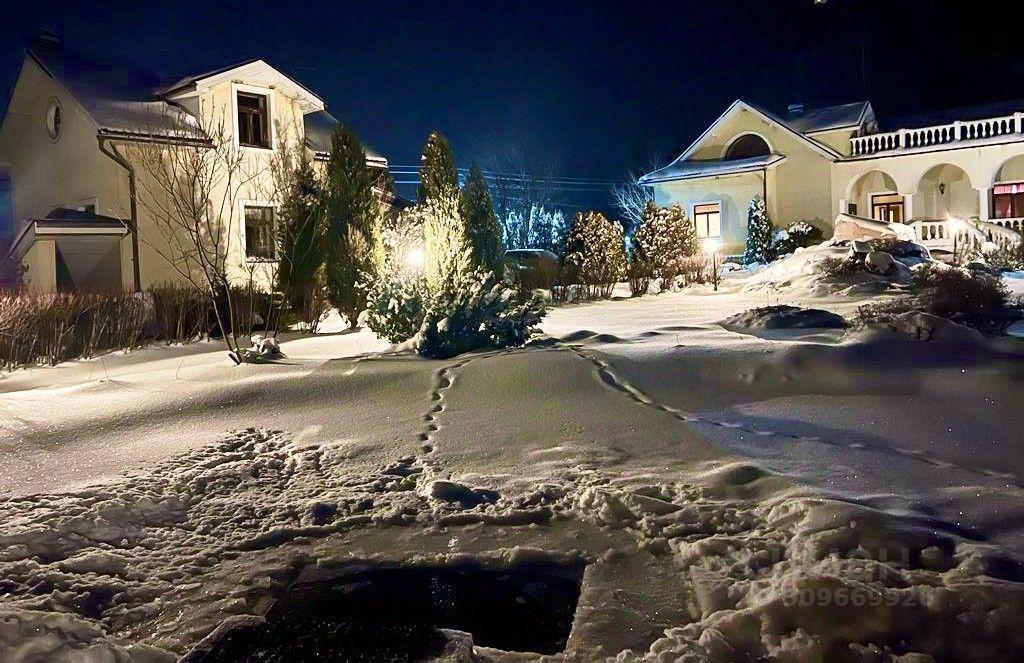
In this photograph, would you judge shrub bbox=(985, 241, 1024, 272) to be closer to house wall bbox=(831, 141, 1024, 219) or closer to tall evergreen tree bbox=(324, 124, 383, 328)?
house wall bbox=(831, 141, 1024, 219)

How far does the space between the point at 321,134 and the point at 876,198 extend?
1984 cm

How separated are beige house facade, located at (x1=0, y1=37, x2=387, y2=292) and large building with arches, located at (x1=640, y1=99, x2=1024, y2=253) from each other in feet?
47.2

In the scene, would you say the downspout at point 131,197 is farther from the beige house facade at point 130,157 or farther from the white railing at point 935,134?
the white railing at point 935,134

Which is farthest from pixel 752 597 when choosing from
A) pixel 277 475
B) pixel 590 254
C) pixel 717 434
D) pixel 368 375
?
pixel 590 254

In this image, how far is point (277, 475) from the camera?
615cm

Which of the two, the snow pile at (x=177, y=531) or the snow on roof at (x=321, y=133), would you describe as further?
the snow on roof at (x=321, y=133)

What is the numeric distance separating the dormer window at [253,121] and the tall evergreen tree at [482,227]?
5.64 metres

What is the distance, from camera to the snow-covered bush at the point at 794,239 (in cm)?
2670

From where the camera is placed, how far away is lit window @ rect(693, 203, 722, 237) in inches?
1203

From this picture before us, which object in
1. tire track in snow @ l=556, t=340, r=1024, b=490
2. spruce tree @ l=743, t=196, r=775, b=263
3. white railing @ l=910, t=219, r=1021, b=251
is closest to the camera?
tire track in snow @ l=556, t=340, r=1024, b=490

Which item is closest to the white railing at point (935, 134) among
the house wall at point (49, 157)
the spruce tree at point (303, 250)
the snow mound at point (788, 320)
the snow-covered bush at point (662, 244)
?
the snow-covered bush at point (662, 244)

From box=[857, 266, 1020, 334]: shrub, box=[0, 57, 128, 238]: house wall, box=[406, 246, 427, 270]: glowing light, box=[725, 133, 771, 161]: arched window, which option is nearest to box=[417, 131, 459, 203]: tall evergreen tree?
box=[406, 246, 427, 270]: glowing light

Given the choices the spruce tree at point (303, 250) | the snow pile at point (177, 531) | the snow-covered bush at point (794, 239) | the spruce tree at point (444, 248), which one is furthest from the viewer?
the snow-covered bush at point (794, 239)

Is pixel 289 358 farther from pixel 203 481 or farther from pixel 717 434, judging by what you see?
pixel 717 434
